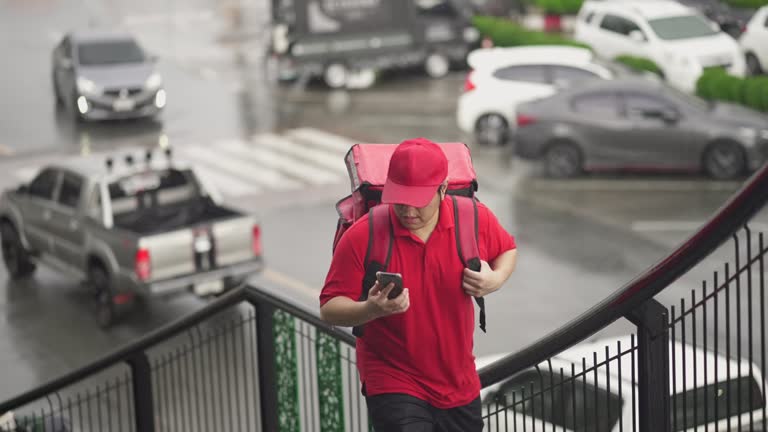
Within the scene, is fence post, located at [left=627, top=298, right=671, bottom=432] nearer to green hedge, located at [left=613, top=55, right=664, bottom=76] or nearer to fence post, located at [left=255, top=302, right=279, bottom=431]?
fence post, located at [left=255, top=302, right=279, bottom=431]

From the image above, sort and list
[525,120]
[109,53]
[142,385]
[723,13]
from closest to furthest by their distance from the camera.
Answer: [142,385]
[525,120]
[109,53]
[723,13]

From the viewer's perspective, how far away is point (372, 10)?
104 feet

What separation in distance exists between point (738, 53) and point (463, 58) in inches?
283

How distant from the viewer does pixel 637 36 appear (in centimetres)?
2823

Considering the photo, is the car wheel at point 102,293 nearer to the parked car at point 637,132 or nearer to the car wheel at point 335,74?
the parked car at point 637,132

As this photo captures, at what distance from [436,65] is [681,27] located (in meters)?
6.45

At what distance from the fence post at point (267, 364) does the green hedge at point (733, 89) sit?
17996 mm

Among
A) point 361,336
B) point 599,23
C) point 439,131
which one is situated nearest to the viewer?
point 361,336

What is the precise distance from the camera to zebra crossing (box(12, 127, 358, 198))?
2286 centimetres

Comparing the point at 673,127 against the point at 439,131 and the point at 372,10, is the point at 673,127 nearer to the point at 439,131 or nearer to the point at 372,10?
the point at 439,131

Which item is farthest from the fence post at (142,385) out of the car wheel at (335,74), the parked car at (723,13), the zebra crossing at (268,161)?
the parked car at (723,13)

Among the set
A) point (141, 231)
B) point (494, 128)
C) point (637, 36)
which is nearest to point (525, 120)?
point (494, 128)

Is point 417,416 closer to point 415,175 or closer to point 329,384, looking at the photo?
point 415,175

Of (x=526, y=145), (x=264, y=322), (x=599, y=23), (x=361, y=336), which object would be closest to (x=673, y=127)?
(x=526, y=145)
